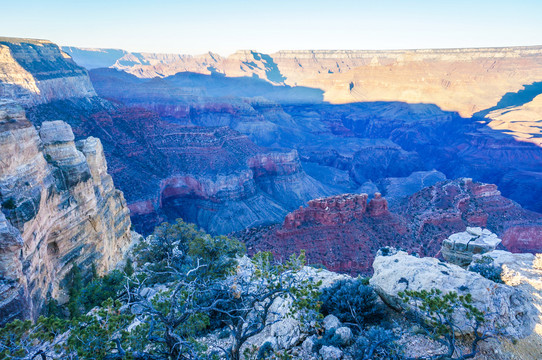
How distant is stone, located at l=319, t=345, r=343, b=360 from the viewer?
9.09m

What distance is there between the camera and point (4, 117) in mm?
13320

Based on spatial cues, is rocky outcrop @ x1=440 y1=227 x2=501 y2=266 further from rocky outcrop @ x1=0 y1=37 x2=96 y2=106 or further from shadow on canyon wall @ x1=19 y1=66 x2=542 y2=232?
rocky outcrop @ x1=0 y1=37 x2=96 y2=106

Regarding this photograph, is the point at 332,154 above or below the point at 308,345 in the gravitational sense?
below

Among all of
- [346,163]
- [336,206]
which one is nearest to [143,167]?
[336,206]

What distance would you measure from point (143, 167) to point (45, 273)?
39.4 meters

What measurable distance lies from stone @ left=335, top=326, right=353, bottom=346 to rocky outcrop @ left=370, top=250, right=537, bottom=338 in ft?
8.56

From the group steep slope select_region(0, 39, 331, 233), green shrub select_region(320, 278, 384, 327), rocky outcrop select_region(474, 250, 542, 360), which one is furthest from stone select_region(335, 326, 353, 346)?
steep slope select_region(0, 39, 331, 233)

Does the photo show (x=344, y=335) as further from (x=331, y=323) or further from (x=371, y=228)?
(x=371, y=228)

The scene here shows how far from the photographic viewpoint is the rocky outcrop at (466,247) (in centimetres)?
2342

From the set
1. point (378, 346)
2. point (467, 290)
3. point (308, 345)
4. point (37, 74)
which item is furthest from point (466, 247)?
point (37, 74)

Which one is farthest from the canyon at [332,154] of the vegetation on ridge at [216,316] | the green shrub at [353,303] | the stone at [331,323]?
the stone at [331,323]

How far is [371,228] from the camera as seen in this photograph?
32000 mm

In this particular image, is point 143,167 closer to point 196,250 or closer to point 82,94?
point 82,94

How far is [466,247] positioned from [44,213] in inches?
1155
